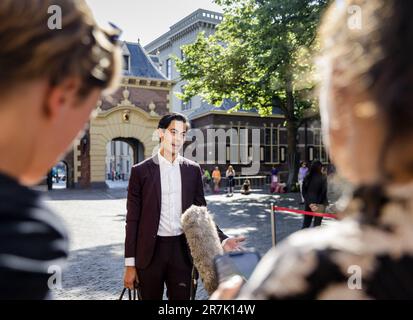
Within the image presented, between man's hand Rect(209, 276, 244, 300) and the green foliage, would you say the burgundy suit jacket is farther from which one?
the green foliage

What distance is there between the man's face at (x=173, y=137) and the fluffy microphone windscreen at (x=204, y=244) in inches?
38.3

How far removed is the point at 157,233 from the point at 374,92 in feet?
8.69

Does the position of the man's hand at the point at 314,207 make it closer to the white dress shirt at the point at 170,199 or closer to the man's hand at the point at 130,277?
the white dress shirt at the point at 170,199

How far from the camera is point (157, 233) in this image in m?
3.14

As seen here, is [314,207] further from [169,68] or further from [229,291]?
[169,68]

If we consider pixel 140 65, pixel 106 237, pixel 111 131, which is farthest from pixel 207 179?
pixel 106 237

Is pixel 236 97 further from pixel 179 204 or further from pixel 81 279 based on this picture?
pixel 179 204

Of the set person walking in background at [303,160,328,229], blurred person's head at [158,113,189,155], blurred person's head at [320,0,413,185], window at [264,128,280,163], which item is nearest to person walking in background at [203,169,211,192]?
window at [264,128,280,163]

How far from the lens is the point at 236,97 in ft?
65.2

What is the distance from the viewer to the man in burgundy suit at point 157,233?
122 inches

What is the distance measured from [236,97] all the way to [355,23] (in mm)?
19383

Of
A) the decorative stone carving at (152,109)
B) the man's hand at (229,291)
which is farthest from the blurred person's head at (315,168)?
the decorative stone carving at (152,109)

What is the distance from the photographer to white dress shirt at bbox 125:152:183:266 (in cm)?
318
